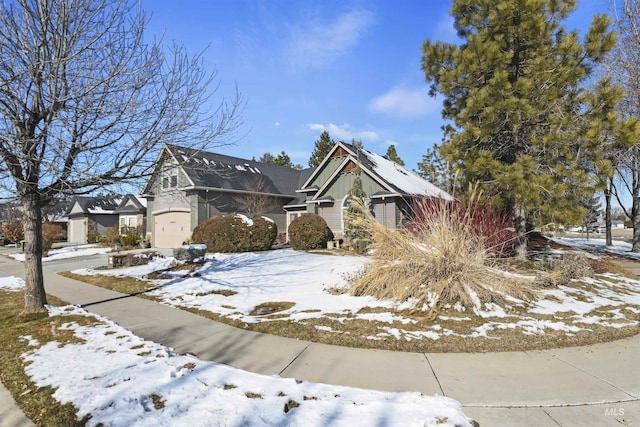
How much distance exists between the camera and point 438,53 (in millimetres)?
10656

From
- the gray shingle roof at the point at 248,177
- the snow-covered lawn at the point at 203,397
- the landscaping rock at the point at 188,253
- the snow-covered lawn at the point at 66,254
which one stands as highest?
the gray shingle roof at the point at 248,177

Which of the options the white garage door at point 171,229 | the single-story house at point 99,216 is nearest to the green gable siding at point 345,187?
the white garage door at point 171,229

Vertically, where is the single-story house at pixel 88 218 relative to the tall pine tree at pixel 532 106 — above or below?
below

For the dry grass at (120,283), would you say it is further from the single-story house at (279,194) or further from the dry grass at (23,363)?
the single-story house at (279,194)

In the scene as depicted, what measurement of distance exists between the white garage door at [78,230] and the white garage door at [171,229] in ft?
45.8

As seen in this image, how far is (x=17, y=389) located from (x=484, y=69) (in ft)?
37.8

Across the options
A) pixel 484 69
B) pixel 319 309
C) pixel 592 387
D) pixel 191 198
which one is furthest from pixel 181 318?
pixel 191 198

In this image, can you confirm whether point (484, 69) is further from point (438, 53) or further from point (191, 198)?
point (191, 198)

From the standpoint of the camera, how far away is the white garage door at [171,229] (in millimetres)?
21109

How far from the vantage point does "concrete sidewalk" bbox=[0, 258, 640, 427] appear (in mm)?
3018

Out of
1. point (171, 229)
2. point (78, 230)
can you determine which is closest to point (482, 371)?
point (171, 229)

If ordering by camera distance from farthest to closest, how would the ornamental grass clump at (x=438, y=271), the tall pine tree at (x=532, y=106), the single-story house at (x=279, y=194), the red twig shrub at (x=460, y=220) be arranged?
the single-story house at (x=279, y=194), the tall pine tree at (x=532, y=106), the red twig shrub at (x=460, y=220), the ornamental grass clump at (x=438, y=271)

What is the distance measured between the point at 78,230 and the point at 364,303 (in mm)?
36340

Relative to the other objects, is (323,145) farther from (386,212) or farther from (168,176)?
(168,176)
